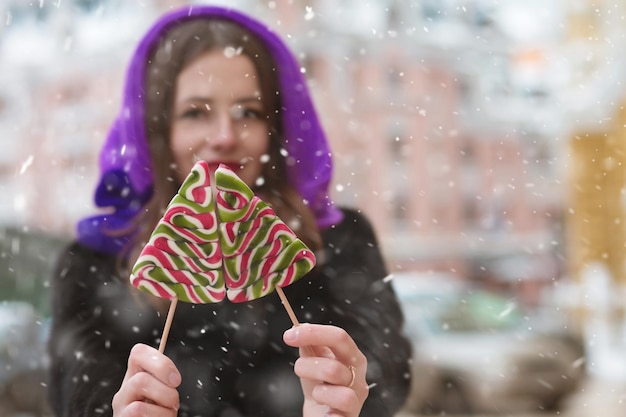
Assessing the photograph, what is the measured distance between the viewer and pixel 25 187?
1309 cm

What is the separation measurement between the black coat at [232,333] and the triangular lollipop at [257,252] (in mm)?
161

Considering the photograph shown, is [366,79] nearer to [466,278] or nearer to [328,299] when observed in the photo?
[466,278]

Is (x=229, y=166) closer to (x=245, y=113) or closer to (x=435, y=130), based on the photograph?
(x=245, y=113)

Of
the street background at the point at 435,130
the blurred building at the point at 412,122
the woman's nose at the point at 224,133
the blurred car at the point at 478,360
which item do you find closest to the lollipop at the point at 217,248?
the woman's nose at the point at 224,133

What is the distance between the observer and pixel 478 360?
3898mm

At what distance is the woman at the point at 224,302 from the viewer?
30.5 inches

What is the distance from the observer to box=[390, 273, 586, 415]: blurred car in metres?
3.91

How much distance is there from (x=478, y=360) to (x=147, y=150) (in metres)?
3.38

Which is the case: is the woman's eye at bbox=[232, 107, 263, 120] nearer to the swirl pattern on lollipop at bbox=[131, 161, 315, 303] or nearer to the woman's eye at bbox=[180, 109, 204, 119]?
the woman's eye at bbox=[180, 109, 204, 119]

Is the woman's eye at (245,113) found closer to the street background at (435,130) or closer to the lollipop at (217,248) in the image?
the lollipop at (217,248)

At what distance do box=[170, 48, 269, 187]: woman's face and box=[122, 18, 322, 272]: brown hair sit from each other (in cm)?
1

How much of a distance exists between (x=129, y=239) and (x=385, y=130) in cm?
1126

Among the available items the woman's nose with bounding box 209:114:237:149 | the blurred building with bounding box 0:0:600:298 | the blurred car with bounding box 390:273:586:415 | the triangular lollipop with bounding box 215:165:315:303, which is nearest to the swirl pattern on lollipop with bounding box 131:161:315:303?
the triangular lollipop with bounding box 215:165:315:303

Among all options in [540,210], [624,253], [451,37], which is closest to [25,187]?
[451,37]
